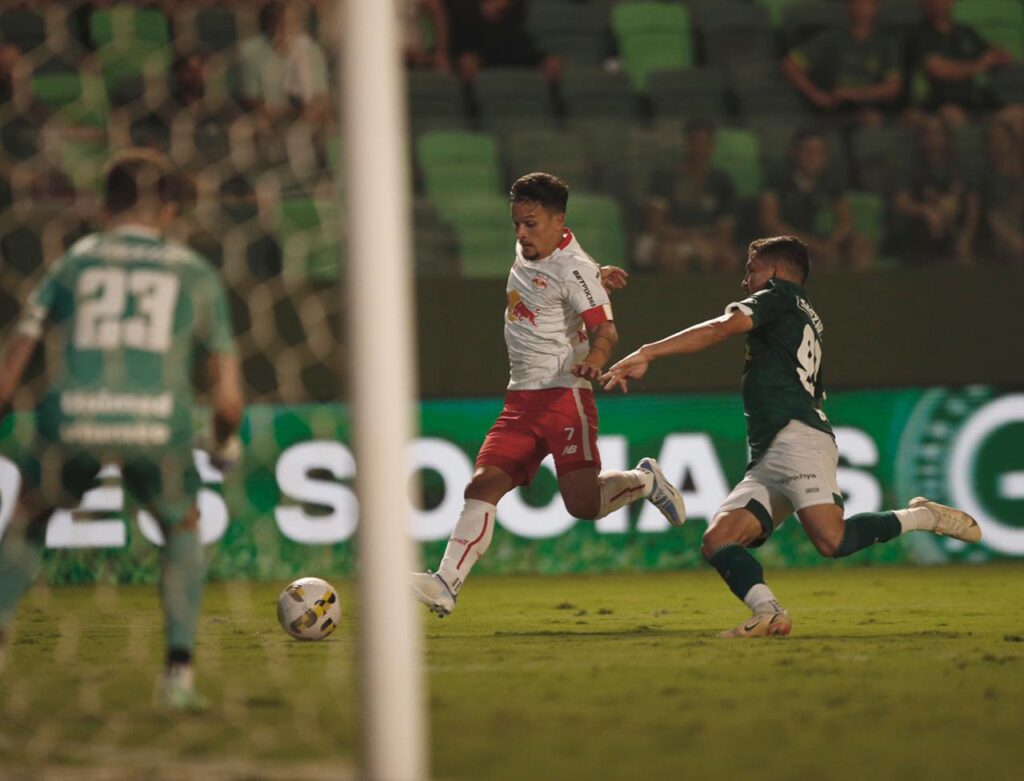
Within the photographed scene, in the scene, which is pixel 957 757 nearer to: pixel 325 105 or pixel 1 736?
pixel 1 736

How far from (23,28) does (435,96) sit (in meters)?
2.87

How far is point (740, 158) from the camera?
1046cm

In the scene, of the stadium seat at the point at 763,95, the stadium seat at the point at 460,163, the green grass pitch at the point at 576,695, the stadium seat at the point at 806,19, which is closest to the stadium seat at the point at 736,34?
the stadium seat at the point at 806,19

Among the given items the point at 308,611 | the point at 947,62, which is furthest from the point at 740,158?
the point at 308,611

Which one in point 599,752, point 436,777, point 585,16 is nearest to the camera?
point 436,777

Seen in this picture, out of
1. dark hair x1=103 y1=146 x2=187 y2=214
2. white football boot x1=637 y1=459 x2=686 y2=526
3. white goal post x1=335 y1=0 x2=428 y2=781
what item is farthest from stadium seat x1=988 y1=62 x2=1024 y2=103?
white goal post x1=335 y1=0 x2=428 y2=781

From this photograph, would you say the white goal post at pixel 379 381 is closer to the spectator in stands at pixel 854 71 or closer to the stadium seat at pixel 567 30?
the spectator in stands at pixel 854 71

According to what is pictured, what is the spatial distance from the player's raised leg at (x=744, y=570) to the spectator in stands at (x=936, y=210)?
14.9 ft

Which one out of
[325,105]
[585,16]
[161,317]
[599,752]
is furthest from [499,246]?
[599,752]

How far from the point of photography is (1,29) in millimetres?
9836

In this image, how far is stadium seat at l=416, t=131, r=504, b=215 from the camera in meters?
10.7

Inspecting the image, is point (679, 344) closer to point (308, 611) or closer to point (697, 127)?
point (308, 611)

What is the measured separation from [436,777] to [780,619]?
9.60ft

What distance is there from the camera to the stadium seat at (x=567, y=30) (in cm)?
1241
